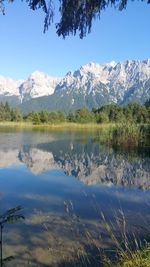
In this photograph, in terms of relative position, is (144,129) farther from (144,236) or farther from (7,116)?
(7,116)

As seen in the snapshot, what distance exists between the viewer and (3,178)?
17672 millimetres

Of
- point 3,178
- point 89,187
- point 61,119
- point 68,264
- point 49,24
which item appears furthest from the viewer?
point 61,119

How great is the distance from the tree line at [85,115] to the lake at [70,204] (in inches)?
3545

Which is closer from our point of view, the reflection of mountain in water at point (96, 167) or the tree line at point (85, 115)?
the reflection of mountain in water at point (96, 167)

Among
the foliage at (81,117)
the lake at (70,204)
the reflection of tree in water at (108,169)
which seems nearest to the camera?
the lake at (70,204)

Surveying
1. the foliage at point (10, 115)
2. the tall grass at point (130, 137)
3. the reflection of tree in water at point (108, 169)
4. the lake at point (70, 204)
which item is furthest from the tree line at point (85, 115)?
the lake at point (70, 204)

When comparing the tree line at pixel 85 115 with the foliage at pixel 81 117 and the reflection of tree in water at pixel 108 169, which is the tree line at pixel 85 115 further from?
the reflection of tree in water at pixel 108 169

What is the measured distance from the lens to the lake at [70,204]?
28.1ft

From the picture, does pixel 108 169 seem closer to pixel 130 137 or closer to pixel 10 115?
pixel 130 137

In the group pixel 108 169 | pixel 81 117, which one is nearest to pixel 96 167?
pixel 108 169

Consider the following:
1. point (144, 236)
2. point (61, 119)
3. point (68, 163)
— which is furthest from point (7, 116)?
point (144, 236)

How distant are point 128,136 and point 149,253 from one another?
2744cm

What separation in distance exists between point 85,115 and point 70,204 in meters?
111

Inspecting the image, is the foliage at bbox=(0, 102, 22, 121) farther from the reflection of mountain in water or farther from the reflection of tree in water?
the reflection of tree in water
